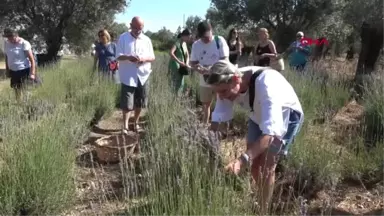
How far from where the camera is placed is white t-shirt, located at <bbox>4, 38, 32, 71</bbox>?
7.53 m

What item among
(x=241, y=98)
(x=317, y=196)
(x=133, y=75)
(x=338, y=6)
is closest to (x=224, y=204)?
(x=241, y=98)

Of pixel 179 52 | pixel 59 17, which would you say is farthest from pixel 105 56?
pixel 59 17

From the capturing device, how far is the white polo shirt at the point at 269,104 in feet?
8.66

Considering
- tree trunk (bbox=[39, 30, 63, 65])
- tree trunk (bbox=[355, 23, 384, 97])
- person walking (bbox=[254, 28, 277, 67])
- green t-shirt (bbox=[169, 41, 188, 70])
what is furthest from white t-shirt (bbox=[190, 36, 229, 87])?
tree trunk (bbox=[39, 30, 63, 65])

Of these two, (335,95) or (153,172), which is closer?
(153,172)

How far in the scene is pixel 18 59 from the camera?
24.9ft

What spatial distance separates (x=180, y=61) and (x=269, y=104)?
447 centimetres

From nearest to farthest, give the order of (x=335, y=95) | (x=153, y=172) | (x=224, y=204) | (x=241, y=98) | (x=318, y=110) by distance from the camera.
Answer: (x=224, y=204)
(x=153, y=172)
(x=241, y=98)
(x=318, y=110)
(x=335, y=95)

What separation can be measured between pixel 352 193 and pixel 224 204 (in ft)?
6.63

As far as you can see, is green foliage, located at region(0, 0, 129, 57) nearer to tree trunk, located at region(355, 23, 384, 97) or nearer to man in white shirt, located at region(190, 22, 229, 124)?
tree trunk, located at region(355, 23, 384, 97)

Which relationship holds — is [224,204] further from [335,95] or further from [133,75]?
[335,95]

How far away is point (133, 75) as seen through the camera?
592 centimetres

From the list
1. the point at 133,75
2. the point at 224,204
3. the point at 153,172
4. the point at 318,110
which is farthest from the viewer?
the point at 318,110

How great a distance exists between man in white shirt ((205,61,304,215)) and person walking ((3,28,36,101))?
16.9 ft
